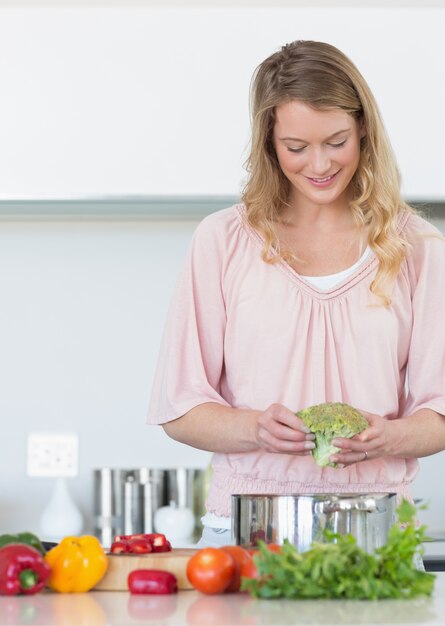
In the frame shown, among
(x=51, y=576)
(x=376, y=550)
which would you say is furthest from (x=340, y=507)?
(x=51, y=576)

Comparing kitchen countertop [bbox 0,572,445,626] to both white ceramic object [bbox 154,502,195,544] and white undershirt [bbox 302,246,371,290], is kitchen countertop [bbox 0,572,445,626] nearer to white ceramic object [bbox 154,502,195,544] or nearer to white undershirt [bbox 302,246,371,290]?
white undershirt [bbox 302,246,371,290]

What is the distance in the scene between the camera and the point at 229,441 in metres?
1.90

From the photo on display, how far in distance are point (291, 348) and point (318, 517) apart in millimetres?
462

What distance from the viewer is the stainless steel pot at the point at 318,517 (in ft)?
5.00

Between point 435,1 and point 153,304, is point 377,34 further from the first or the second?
point 153,304

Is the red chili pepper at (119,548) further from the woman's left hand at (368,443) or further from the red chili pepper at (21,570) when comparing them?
the woman's left hand at (368,443)

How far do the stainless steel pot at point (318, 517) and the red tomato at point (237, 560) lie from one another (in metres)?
0.06

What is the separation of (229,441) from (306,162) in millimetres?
487

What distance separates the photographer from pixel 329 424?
1729 millimetres

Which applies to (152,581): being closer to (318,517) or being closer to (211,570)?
(211,570)

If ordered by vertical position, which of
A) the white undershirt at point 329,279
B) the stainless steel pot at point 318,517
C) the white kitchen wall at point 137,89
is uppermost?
the white kitchen wall at point 137,89

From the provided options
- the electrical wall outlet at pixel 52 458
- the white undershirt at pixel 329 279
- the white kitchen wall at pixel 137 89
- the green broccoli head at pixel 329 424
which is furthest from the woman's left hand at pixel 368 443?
the electrical wall outlet at pixel 52 458

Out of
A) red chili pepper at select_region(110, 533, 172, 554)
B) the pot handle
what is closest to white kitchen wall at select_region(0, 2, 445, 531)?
red chili pepper at select_region(110, 533, 172, 554)

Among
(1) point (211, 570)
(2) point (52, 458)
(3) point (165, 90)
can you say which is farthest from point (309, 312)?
(2) point (52, 458)
